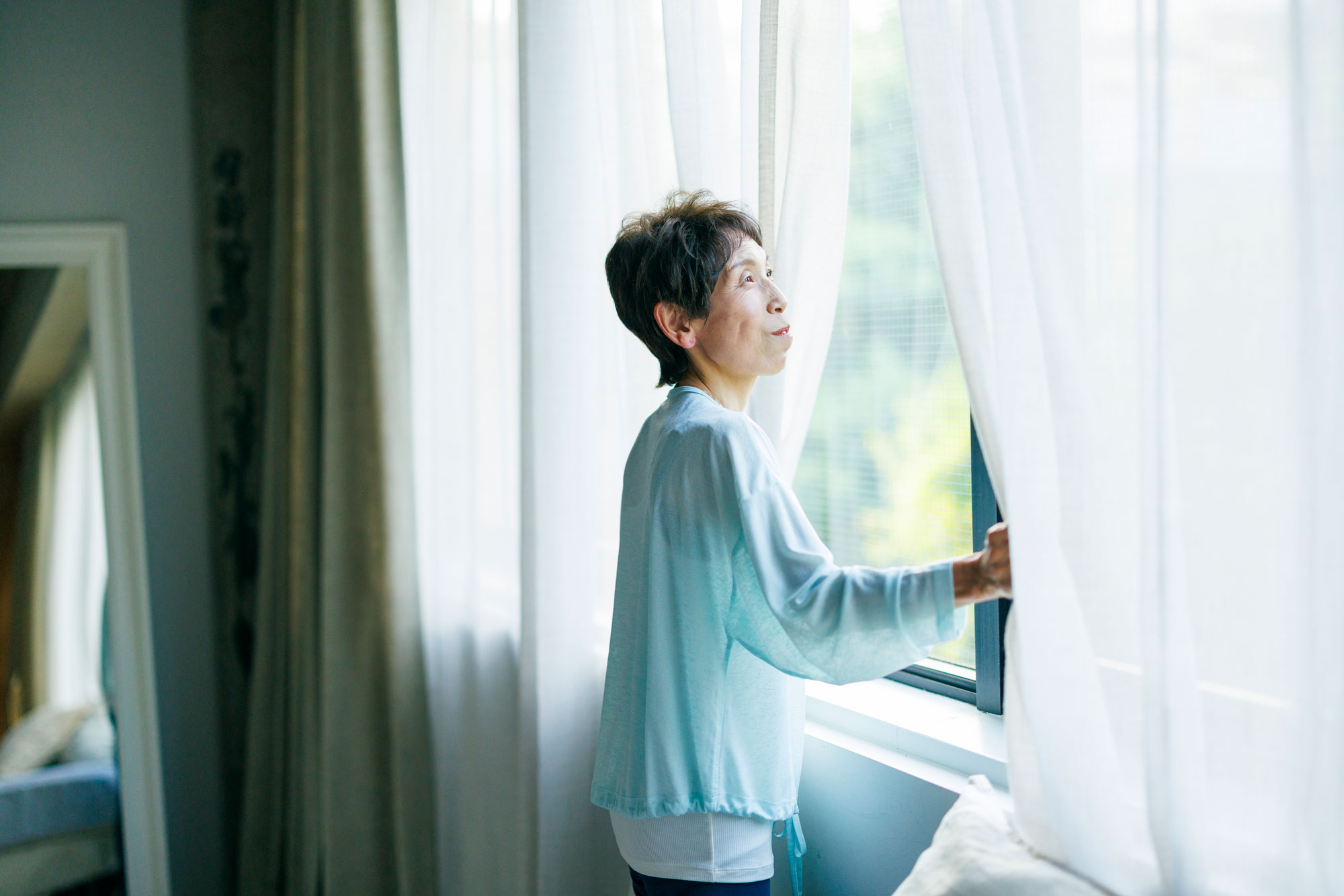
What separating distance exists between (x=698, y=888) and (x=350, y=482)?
1.35 m

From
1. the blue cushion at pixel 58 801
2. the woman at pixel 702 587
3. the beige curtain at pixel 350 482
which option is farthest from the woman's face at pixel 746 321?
the blue cushion at pixel 58 801

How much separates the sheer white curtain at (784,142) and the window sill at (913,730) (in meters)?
0.39

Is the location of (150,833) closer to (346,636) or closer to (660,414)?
(346,636)

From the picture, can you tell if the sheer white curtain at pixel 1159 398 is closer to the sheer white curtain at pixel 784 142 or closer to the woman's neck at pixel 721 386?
the sheer white curtain at pixel 784 142

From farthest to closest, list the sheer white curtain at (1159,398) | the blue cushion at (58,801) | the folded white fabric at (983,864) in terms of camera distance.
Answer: the blue cushion at (58,801), the folded white fabric at (983,864), the sheer white curtain at (1159,398)

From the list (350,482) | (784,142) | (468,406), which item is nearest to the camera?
(784,142)

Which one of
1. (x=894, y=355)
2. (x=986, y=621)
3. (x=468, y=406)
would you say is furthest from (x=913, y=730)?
(x=468, y=406)

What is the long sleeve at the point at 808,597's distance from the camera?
0.87 m

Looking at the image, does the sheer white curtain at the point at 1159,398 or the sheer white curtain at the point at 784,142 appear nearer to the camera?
→ the sheer white curtain at the point at 1159,398

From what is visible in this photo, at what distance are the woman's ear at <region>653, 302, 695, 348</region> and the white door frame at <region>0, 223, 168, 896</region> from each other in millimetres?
1897

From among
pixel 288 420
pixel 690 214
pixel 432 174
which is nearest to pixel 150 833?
pixel 288 420

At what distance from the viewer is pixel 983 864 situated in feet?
2.90

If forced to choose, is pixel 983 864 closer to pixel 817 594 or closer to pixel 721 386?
pixel 817 594

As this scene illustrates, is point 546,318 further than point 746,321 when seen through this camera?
Yes
